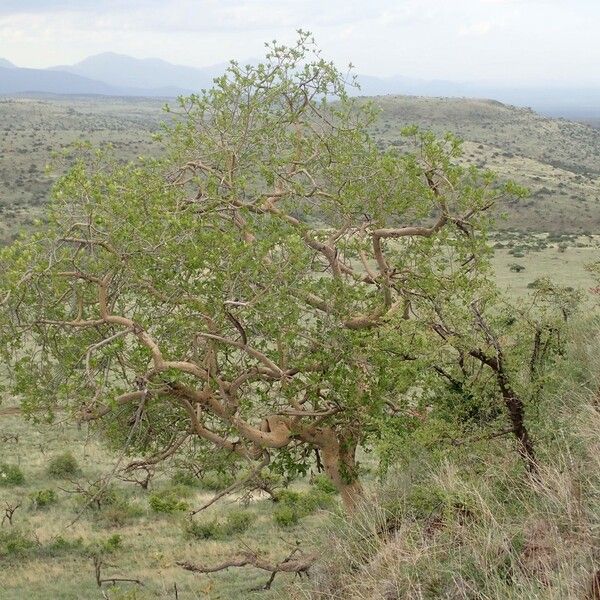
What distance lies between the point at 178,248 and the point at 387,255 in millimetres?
4192

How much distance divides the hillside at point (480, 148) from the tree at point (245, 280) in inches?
797

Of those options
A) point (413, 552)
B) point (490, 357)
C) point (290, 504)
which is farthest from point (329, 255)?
point (290, 504)

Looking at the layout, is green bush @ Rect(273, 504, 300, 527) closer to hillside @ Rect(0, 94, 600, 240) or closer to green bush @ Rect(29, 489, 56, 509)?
green bush @ Rect(29, 489, 56, 509)

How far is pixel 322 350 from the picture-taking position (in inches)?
377

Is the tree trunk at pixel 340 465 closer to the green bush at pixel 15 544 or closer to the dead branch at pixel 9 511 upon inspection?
the green bush at pixel 15 544

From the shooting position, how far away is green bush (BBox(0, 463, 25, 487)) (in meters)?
18.7

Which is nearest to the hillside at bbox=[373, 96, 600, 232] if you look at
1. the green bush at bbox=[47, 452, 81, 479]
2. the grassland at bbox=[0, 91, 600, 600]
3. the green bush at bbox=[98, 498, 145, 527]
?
the grassland at bbox=[0, 91, 600, 600]

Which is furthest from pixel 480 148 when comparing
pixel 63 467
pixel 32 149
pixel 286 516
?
pixel 286 516

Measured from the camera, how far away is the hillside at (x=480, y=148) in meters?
68.6

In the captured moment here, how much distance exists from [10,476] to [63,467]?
1350mm

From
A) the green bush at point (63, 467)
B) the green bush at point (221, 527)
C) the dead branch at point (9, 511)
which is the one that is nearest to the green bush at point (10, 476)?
the green bush at point (63, 467)

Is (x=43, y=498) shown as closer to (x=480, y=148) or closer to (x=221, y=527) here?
(x=221, y=527)

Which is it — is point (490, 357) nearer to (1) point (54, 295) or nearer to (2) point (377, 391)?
(2) point (377, 391)

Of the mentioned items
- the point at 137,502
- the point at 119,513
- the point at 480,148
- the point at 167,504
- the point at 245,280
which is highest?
the point at 245,280
